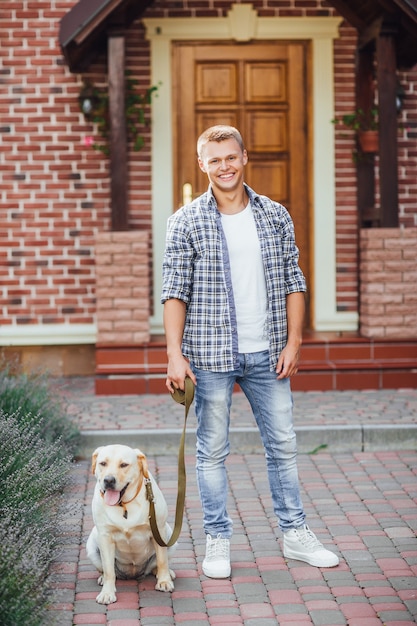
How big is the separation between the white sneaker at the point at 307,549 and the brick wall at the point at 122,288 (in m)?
4.48

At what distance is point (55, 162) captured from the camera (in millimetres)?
10117

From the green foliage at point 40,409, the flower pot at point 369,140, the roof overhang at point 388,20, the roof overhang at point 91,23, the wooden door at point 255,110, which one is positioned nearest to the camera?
the green foliage at point 40,409

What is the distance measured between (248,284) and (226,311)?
0.16 meters

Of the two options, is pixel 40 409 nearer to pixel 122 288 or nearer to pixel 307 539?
pixel 307 539

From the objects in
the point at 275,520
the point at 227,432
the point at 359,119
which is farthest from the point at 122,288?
the point at 227,432

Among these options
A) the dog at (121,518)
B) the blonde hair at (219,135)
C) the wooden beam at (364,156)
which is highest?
the wooden beam at (364,156)

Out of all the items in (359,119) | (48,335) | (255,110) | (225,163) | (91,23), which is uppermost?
(91,23)

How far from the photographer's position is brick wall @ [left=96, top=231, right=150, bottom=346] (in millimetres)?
9305

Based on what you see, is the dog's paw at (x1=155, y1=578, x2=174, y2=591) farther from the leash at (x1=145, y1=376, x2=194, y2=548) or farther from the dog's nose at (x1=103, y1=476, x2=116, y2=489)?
the dog's nose at (x1=103, y1=476, x2=116, y2=489)

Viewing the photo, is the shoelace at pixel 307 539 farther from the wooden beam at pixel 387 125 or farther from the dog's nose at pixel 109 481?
the wooden beam at pixel 387 125

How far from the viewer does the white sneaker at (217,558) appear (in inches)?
192

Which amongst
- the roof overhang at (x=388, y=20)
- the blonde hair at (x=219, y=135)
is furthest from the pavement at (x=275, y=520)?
the roof overhang at (x=388, y=20)

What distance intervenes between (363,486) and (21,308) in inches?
184

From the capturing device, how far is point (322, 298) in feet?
33.7
